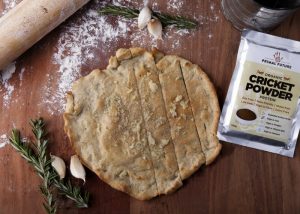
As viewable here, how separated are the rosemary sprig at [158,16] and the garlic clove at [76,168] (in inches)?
20.4

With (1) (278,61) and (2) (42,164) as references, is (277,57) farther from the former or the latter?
(2) (42,164)

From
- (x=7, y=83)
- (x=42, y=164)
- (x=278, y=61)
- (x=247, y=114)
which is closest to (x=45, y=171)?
(x=42, y=164)

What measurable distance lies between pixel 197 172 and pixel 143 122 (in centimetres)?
26

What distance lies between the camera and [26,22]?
3.86 ft

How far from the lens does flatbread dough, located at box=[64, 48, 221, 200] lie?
47.6 inches

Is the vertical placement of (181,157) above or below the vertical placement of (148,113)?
below

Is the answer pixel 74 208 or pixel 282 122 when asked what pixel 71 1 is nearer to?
pixel 74 208

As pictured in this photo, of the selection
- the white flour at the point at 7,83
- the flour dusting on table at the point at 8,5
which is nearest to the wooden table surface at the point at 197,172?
the white flour at the point at 7,83

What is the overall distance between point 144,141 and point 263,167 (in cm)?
43

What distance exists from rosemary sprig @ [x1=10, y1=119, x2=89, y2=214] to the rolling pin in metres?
0.26

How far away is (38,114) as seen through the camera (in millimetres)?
1257

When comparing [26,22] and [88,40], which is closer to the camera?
[26,22]

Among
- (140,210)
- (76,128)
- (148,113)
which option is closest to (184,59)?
(148,113)

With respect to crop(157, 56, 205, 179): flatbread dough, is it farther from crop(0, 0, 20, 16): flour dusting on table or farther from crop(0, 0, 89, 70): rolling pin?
crop(0, 0, 20, 16): flour dusting on table
